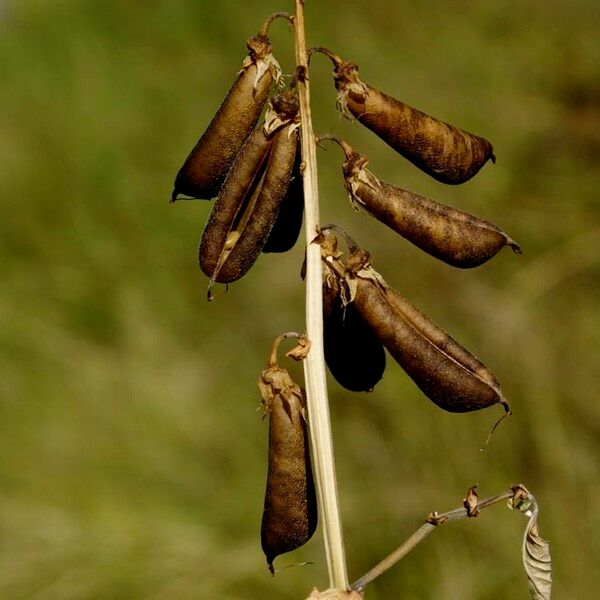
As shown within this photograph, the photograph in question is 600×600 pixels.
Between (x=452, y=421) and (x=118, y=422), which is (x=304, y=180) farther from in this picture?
(x=118, y=422)

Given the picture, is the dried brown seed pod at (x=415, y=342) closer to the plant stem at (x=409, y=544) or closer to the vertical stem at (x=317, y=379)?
the vertical stem at (x=317, y=379)

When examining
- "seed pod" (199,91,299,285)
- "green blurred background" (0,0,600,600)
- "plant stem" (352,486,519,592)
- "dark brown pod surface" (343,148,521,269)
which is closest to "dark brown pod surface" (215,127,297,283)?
"seed pod" (199,91,299,285)

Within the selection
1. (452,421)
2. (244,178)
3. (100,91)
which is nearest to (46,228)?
(100,91)

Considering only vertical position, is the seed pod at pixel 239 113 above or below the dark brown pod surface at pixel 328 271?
above

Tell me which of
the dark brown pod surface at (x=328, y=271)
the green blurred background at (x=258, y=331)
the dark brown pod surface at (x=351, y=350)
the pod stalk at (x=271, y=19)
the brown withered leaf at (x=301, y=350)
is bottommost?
the brown withered leaf at (x=301, y=350)

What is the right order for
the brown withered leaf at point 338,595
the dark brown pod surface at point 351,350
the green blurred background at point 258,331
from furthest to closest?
1. the green blurred background at point 258,331
2. the dark brown pod surface at point 351,350
3. the brown withered leaf at point 338,595

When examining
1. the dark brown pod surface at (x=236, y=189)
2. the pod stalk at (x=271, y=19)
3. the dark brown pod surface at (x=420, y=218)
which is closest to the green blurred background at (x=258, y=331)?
the dark brown pod surface at (x=420, y=218)

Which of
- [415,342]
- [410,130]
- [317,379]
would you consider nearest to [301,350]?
[317,379]
